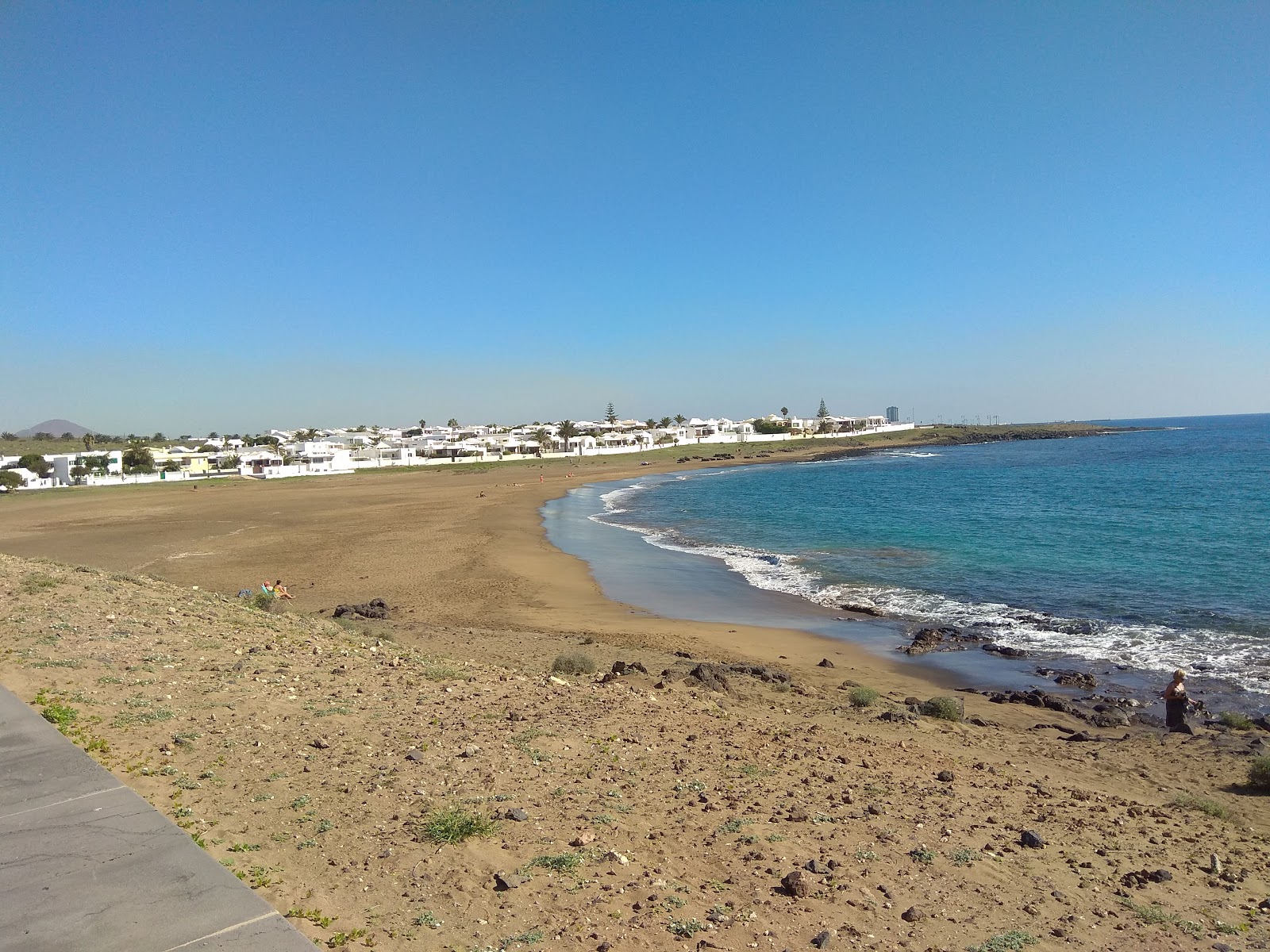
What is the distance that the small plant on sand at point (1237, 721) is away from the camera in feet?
39.2

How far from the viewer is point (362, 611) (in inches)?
731

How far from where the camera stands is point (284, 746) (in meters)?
7.47

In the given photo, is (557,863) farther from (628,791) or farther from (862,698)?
(862,698)

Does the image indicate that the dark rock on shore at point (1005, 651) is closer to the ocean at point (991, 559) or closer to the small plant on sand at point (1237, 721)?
the ocean at point (991, 559)

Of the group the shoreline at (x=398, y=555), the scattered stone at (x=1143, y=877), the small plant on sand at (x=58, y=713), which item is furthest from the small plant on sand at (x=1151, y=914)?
the small plant on sand at (x=58, y=713)

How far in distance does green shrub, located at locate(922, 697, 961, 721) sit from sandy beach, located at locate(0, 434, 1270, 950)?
41 centimetres

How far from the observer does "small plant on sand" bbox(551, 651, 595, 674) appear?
12.5m

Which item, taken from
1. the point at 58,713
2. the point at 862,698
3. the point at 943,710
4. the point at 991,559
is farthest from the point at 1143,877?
the point at 991,559

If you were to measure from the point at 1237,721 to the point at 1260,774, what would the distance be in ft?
10.1

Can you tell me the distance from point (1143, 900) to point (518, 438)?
141 m

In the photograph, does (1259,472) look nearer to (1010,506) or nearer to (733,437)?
(1010,506)

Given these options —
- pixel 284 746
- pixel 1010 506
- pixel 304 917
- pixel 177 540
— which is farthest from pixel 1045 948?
pixel 1010 506

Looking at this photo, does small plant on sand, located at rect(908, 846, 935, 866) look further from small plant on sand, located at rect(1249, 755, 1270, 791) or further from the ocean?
the ocean

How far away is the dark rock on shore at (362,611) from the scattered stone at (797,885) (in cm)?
1453
